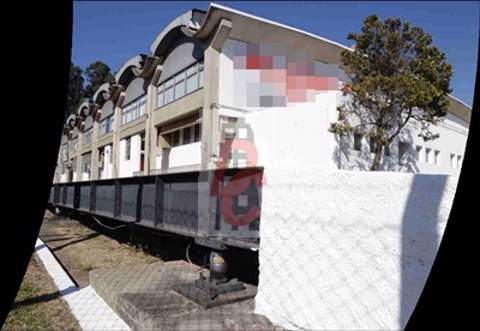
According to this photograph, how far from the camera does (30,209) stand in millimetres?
1000

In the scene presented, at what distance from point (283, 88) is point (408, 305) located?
3.27 meters

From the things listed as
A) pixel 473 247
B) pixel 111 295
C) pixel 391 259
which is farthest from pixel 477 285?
pixel 111 295

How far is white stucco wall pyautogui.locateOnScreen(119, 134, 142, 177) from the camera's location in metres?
24.4

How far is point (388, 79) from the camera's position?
14.3 m

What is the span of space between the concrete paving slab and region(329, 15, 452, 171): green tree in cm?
1124

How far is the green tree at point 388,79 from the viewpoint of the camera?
14.4 m

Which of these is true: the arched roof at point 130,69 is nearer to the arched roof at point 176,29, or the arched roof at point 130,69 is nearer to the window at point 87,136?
the arched roof at point 176,29

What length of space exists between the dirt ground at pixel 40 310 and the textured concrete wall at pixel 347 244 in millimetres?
2158

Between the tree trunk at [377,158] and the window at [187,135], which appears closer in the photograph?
the tree trunk at [377,158]

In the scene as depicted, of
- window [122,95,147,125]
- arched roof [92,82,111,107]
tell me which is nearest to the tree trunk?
window [122,95,147,125]

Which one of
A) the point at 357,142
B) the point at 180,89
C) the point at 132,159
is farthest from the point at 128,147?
the point at 357,142

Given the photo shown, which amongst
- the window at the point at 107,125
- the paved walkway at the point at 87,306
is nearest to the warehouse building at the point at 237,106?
the window at the point at 107,125

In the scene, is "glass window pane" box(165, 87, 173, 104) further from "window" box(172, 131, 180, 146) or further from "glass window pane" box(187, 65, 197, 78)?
"glass window pane" box(187, 65, 197, 78)

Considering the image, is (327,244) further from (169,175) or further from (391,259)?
(169,175)
